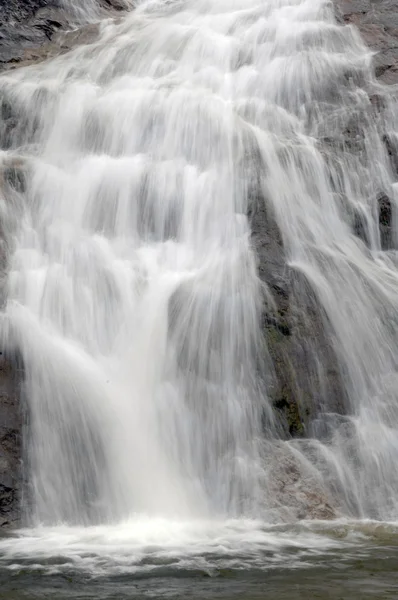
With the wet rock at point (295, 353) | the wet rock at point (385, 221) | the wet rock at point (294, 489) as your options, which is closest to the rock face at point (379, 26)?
the wet rock at point (385, 221)

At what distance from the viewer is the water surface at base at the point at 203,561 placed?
4.15 m

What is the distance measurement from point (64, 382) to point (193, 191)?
381cm

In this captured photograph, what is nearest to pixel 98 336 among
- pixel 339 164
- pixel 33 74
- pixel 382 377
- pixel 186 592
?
pixel 382 377

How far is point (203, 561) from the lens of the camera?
4.80 meters

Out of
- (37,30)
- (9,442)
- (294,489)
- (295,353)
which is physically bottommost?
(294,489)

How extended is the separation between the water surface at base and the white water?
1.28 ft

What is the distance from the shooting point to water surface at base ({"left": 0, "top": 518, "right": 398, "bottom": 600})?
415 centimetres

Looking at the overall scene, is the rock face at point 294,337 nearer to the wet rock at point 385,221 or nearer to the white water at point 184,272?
the wet rock at point 385,221

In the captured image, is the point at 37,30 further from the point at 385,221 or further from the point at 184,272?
the point at 385,221

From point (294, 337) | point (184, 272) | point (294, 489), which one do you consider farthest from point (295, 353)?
point (184, 272)

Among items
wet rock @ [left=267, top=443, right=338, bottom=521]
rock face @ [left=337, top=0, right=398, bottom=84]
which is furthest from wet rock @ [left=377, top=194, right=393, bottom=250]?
wet rock @ [left=267, top=443, right=338, bottom=521]

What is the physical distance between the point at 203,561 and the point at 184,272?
4.22 meters

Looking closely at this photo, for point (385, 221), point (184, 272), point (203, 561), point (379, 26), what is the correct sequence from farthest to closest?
point (379, 26)
point (385, 221)
point (184, 272)
point (203, 561)

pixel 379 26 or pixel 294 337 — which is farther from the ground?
pixel 379 26
